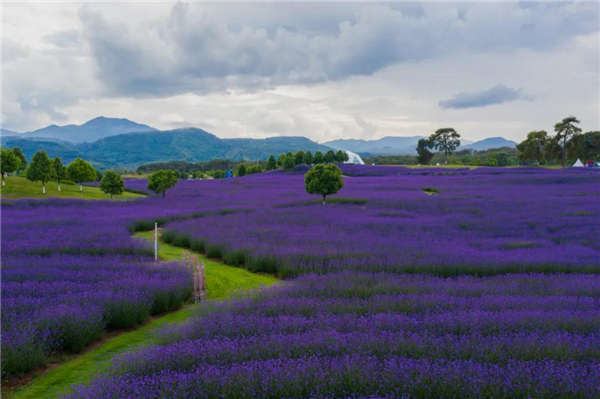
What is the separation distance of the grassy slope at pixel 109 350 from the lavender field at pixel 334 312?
0.29 metres

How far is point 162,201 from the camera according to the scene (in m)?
29.2

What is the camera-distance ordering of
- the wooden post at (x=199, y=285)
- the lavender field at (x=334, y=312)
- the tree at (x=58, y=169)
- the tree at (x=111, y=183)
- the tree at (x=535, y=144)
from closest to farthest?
the lavender field at (x=334, y=312), the wooden post at (x=199, y=285), the tree at (x=111, y=183), the tree at (x=58, y=169), the tree at (x=535, y=144)

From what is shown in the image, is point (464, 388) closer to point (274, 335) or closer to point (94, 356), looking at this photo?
point (274, 335)

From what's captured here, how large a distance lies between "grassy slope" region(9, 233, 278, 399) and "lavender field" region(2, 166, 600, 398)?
290 mm

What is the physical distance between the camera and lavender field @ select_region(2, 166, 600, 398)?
441 cm

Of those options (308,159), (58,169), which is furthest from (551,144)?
(58,169)

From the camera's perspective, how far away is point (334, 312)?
6934 millimetres

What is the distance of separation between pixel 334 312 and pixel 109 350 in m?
3.86

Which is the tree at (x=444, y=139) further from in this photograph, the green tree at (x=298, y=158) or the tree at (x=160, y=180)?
the tree at (x=160, y=180)

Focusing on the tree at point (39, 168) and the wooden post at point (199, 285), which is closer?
the wooden post at point (199, 285)

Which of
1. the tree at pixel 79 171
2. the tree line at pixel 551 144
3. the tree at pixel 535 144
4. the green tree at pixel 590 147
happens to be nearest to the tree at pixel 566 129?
the tree line at pixel 551 144

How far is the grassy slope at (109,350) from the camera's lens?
17.8ft

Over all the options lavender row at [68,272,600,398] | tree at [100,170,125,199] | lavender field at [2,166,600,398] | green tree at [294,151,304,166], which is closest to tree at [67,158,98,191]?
tree at [100,170,125,199]

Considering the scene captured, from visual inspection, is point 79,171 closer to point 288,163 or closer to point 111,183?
point 111,183
